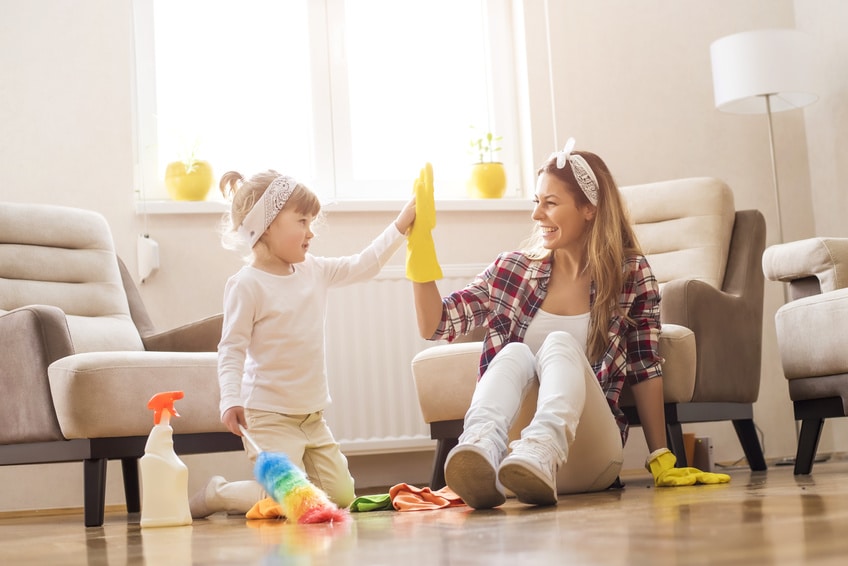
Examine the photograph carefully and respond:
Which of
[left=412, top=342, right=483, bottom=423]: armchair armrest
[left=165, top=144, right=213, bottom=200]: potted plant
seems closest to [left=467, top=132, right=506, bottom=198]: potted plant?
[left=165, top=144, right=213, bottom=200]: potted plant

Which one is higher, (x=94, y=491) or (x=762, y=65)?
(x=762, y=65)

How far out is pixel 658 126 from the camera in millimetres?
3811

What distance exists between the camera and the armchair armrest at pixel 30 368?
219 cm

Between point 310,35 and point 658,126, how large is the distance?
1.37 meters

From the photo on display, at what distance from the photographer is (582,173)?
2107 millimetres

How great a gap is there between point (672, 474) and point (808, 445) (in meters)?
0.54

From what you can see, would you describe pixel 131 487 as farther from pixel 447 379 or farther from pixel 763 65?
pixel 763 65

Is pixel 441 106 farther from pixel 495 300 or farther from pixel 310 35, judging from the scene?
pixel 495 300

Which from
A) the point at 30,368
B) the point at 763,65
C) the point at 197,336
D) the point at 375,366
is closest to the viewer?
the point at 30,368

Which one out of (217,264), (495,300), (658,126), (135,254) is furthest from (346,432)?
(658,126)

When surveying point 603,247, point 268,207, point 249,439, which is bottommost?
point 249,439

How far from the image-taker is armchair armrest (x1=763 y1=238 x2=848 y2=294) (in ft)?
7.66

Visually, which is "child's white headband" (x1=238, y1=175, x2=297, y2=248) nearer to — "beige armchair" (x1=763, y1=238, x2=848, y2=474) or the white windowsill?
the white windowsill

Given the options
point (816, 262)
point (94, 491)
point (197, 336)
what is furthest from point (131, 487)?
point (816, 262)
